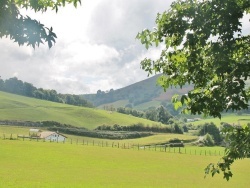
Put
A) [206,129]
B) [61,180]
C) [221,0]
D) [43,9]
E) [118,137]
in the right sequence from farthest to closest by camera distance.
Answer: [206,129]
[118,137]
[61,180]
[221,0]
[43,9]

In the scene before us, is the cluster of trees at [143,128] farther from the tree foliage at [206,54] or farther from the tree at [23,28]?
the tree at [23,28]

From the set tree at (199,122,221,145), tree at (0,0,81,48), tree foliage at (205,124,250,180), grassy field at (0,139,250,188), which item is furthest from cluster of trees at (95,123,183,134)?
tree at (0,0,81,48)

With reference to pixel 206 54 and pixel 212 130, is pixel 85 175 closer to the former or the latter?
pixel 206 54

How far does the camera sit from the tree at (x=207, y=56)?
10.1 metres

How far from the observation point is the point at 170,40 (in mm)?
11750

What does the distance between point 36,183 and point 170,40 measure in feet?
103

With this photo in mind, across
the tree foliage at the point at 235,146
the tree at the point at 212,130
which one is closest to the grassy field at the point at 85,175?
the tree foliage at the point at 235,146

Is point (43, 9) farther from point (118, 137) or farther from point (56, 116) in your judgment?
point (56, 116)

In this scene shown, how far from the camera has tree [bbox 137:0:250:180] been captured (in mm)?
10125

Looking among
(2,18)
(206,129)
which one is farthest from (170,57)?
(206,129)

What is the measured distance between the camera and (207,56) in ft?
37.7

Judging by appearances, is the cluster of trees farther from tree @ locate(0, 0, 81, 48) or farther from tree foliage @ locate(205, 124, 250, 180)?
tree @ locate(0, 0, 81, 48)

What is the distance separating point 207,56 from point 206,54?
0.98 feet

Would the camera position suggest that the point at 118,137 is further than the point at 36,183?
Yes
